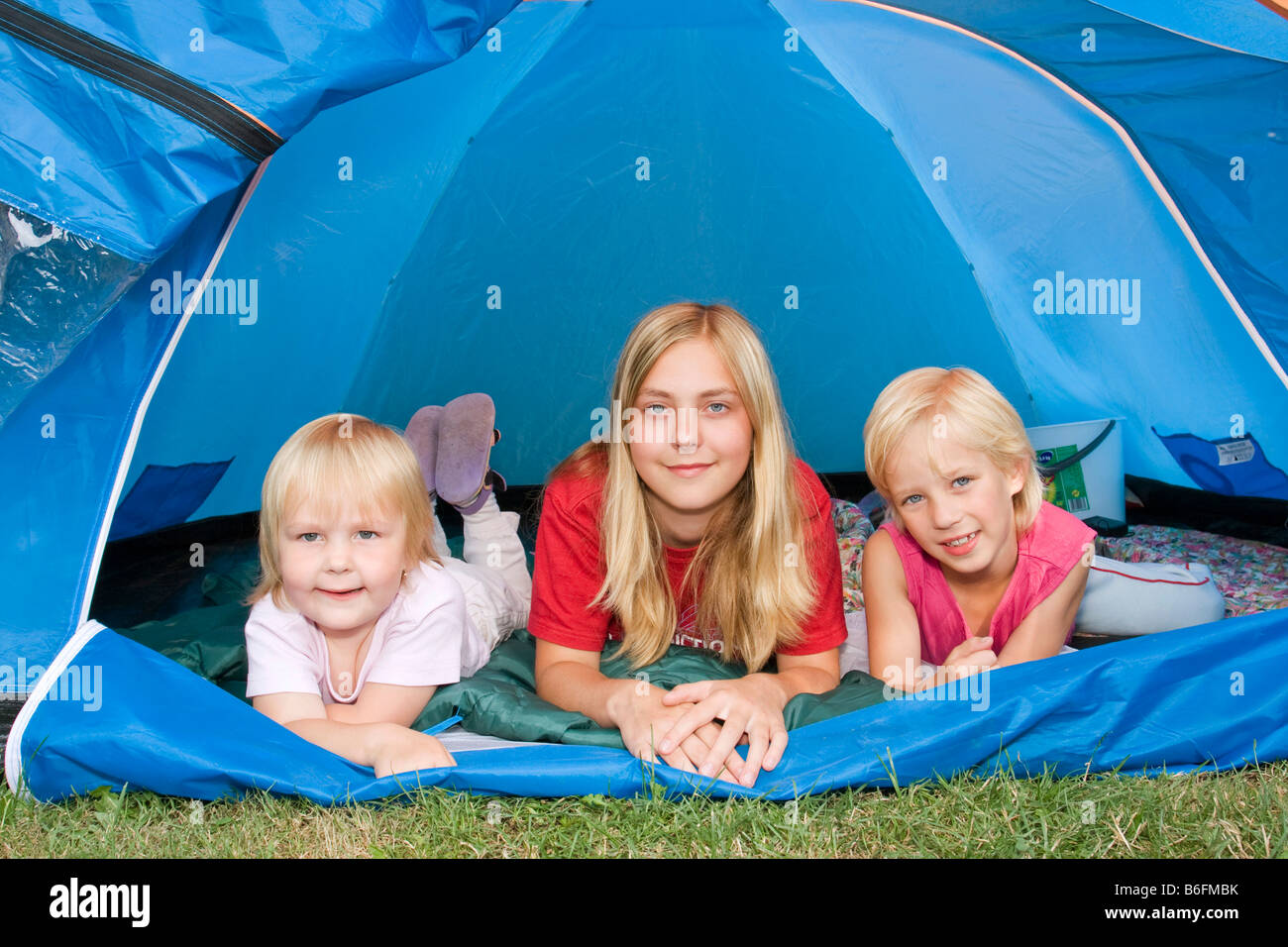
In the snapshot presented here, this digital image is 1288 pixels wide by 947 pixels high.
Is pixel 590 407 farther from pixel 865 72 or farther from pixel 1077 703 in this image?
pixel 1077 703

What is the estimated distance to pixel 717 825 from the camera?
1.21 m

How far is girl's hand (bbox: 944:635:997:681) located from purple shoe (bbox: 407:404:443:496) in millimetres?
1144

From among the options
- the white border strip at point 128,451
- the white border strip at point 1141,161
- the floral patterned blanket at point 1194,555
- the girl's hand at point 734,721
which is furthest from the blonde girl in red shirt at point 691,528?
the white border strip at point 1141,161

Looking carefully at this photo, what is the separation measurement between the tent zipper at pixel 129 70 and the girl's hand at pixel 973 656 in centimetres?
118

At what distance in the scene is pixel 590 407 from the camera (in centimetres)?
280

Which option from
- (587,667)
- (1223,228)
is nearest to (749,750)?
(587,667)

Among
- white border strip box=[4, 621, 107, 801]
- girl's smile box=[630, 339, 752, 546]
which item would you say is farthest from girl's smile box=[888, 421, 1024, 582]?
white border strip box=[4, 621, 107, 801]

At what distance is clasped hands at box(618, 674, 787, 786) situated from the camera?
1292mm

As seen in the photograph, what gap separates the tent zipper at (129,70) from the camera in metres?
1.32

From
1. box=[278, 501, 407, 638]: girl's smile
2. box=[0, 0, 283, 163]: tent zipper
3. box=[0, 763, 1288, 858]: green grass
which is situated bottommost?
box=[0, 763, 1288, 858]: green grass

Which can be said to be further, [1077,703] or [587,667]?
[587,667]

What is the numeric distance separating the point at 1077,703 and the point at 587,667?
Answer: 26.0 inches

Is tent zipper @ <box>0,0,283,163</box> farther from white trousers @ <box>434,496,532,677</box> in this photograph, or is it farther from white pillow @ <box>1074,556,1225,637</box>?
white pillow @ <box>1074,556,1225,637</box>

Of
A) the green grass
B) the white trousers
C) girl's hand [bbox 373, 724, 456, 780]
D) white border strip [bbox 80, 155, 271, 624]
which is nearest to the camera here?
the green grass
